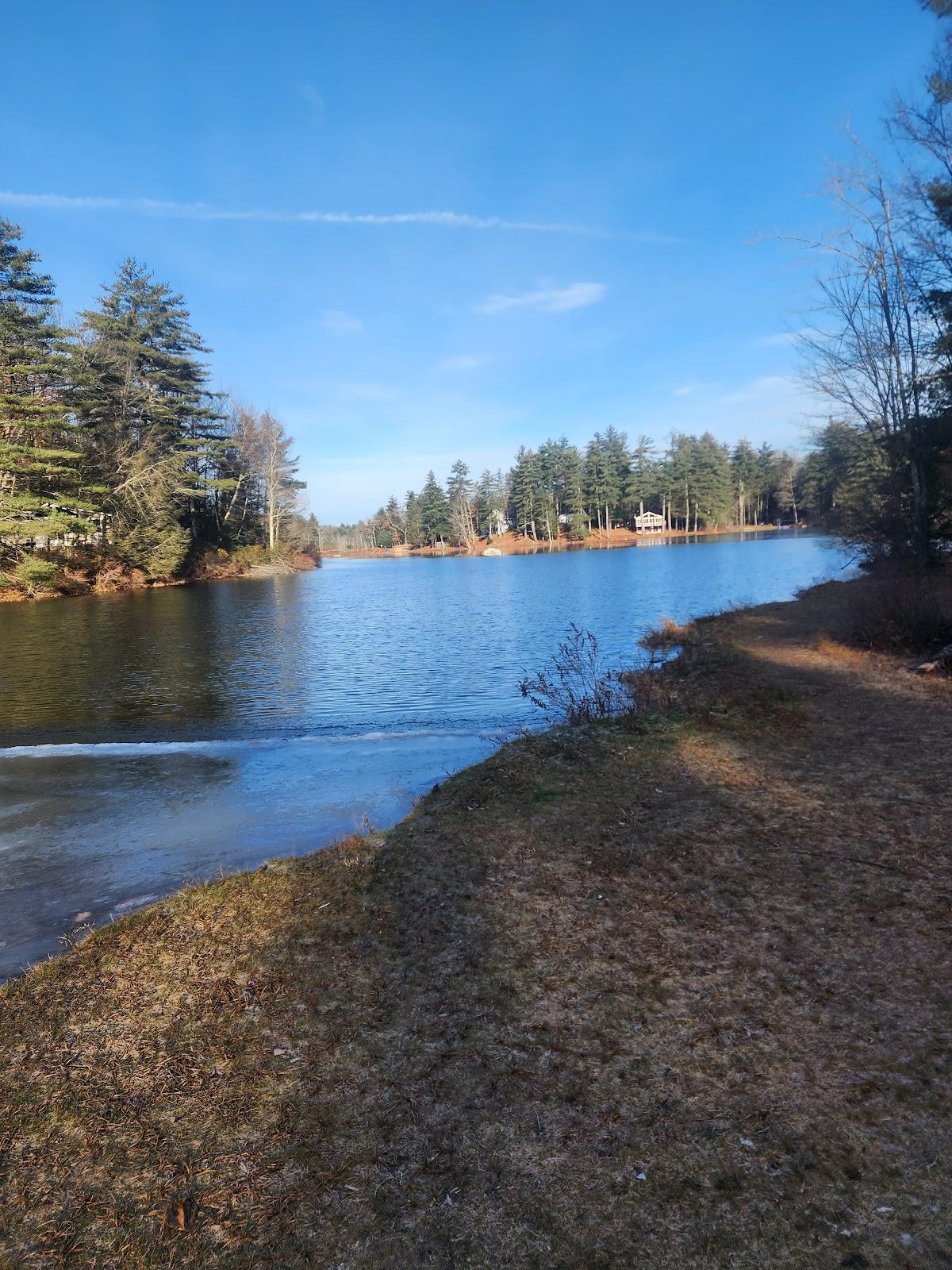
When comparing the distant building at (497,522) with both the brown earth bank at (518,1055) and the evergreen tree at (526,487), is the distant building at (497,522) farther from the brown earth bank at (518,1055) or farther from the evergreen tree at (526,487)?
the brown earth bank at (518,1055)

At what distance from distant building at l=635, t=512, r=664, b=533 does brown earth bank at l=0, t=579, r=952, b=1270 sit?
327 ft

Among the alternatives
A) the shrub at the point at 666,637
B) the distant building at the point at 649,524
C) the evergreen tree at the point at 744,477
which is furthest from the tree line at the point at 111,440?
the evergreen tree at the point at 744,477

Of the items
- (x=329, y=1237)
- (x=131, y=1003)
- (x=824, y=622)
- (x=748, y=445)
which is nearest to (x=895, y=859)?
(x=329, y=1237)

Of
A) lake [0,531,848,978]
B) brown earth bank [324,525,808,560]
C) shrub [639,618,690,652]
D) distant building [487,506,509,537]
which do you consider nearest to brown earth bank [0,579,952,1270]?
lake [0,531,848,978]

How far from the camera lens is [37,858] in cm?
656

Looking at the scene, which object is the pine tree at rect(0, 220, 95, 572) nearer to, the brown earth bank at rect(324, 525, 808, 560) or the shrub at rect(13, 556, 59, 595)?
the shrub at rect(13, 556, 59, 595)

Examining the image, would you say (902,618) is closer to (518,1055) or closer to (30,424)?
(518,1055)

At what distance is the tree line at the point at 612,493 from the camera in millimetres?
96875

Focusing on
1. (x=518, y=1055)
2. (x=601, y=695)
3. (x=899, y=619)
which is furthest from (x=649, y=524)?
(x=518, y=1055)

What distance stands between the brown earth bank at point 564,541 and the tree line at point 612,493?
0.86 m

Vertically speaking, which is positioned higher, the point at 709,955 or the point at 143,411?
the point at 143,411

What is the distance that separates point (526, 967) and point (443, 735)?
7001mm

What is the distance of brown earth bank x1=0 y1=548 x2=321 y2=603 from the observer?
3556 centimetres

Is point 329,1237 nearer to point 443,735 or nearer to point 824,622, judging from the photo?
point 443,735
